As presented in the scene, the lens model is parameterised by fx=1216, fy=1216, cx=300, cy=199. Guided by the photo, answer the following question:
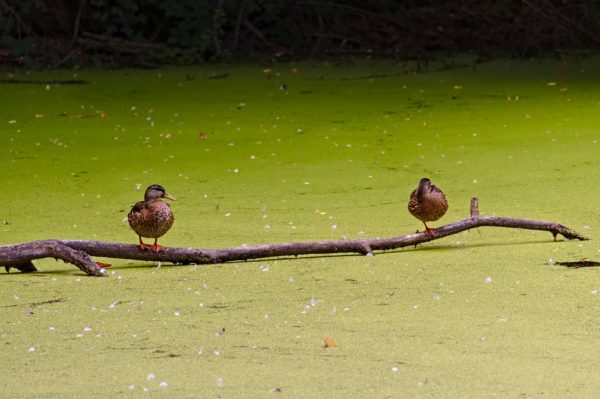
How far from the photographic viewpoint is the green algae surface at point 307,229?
2.59 meters

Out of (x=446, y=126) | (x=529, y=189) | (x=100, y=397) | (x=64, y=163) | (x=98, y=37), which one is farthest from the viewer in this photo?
(x=98, y=37)

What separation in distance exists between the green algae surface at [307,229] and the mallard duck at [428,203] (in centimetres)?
11

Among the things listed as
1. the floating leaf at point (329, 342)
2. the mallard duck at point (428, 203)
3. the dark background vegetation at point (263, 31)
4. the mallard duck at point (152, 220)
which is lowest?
the floating leaf at point (329, 342)

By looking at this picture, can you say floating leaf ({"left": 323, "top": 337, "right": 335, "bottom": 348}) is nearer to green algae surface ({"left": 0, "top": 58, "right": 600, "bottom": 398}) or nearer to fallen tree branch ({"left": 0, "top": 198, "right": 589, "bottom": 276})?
green algae surface ({"left": 0, "top": 58, "right": 600, "bottom": 398})

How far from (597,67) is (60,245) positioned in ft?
19.1

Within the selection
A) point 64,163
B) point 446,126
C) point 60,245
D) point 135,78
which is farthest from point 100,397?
point 135,78

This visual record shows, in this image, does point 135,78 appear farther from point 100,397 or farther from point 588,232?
point 100,397

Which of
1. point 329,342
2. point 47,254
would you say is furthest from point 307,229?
point 329,342

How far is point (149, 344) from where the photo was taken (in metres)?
2.81

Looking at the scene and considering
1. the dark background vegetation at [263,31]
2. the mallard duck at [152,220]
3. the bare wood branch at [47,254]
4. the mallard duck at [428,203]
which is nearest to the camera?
the bare wood branch at [47,254]

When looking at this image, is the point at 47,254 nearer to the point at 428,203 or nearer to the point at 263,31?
the point at 428,203

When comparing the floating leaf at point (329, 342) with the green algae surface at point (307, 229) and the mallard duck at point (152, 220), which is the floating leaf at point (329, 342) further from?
the mallard duck at point (152, 220)

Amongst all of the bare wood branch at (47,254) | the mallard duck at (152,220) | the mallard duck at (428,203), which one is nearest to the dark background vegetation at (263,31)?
the mallard duck at (428,203)

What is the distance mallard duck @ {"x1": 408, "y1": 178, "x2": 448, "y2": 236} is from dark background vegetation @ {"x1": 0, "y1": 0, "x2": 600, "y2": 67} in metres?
5.50
